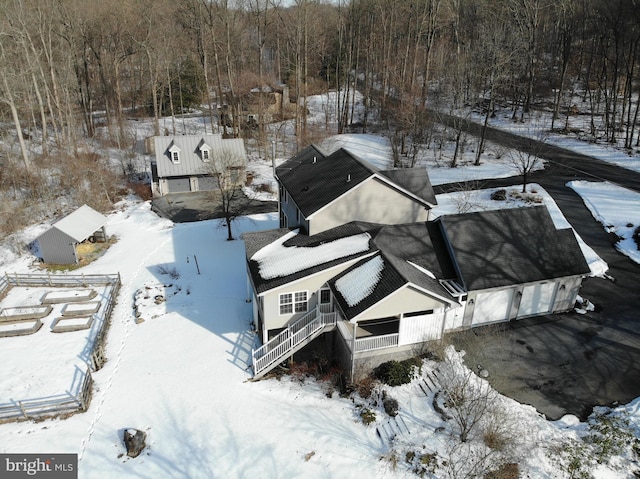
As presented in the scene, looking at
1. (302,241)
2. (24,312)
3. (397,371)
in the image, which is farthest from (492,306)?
(24,312)

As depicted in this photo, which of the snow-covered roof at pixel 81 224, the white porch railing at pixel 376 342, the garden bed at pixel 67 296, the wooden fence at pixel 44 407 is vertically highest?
the snow-covered roof at pixel 81 224

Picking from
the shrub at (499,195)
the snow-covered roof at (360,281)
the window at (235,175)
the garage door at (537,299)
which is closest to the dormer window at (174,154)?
the window at (235,175)

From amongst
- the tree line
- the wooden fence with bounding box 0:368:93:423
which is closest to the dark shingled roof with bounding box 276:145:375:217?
the wooden fence with bounding box 0:368:93:423

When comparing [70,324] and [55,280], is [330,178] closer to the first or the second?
[70,324]

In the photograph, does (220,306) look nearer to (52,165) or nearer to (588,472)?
(588,472)

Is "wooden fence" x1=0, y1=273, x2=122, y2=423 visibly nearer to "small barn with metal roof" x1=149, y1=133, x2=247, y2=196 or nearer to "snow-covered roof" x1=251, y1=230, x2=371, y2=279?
"snow-covered roof" x1=251, y1=230, x2=371, y2=279

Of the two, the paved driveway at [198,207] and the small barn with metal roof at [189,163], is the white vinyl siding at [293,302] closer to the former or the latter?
the paved driveway at [198,207]

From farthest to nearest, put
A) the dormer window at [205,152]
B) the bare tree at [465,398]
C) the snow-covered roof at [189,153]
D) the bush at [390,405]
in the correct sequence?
the dormer window at [205,152], the snow-covered roof at [189,153], the bush at [390,405], the bare tree at [465,398]
